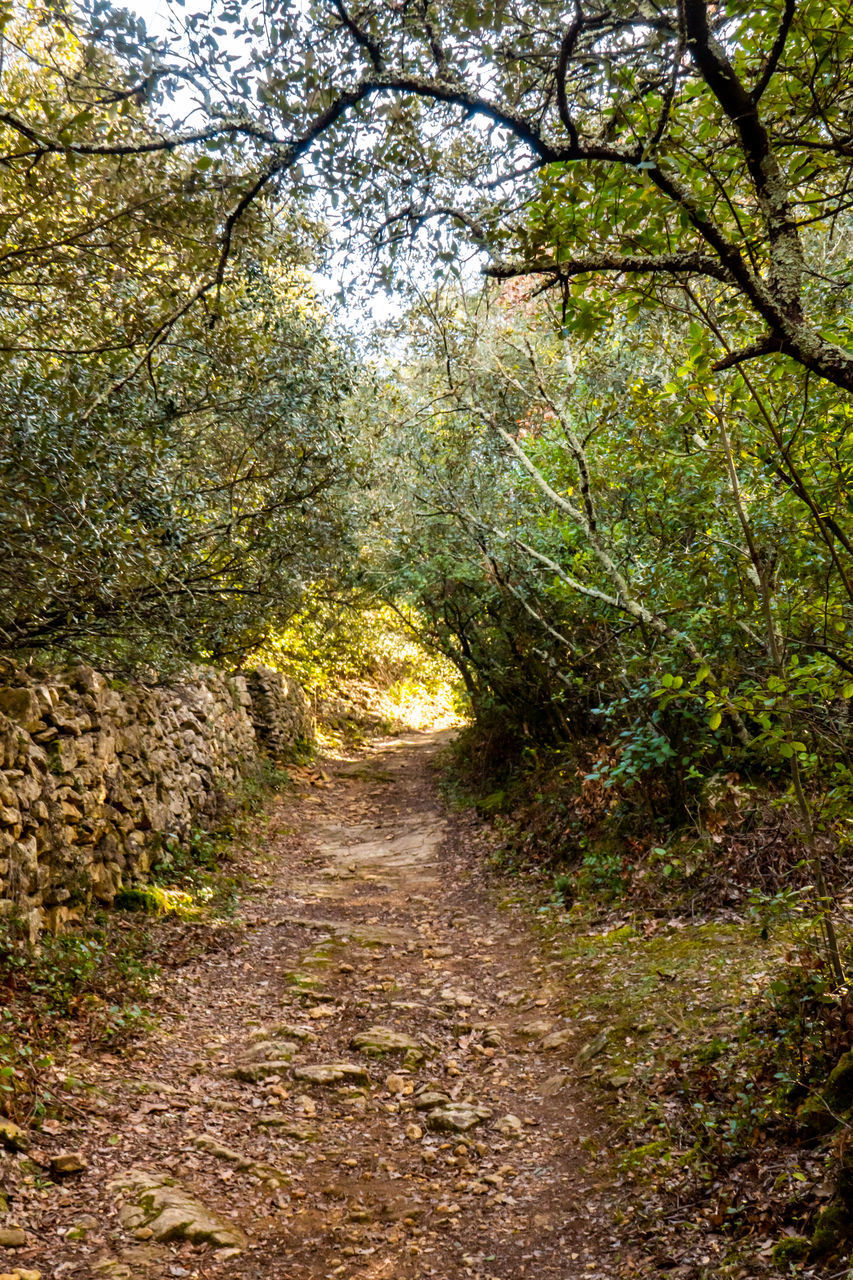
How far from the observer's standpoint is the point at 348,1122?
17.4ft

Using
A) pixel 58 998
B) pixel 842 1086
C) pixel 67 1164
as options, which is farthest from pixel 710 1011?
pixel 58 998

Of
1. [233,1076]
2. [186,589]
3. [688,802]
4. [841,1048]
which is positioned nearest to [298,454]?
[186,589]

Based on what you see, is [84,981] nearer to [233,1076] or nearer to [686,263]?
[233,1076]

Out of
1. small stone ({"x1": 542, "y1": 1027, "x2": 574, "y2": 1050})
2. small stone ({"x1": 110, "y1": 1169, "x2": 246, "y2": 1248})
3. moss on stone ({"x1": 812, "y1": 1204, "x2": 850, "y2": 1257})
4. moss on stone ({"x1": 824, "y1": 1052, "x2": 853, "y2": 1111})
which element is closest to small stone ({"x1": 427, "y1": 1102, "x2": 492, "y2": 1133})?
small stone ({"x1": 542, "y1": 1027, "x2": 574, "y2": 1050})

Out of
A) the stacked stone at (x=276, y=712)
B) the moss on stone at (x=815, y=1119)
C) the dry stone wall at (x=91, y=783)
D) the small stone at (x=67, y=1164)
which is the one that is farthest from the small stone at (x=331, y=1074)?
the stacked stone at (x=276, y=712)

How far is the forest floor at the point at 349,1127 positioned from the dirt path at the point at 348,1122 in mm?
14

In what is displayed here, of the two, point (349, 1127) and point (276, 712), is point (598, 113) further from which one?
point (276, 712)

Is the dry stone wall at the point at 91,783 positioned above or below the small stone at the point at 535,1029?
above

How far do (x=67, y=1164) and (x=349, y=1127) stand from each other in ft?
5.61

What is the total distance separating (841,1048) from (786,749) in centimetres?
158

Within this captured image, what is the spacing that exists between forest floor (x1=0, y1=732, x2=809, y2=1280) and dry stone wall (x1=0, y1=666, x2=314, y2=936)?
1.26m

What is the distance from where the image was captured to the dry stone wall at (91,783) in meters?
6.71

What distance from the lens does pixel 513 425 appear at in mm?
12516

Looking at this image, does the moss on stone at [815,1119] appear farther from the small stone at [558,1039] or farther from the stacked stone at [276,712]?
the stacked stone at [276,712]
